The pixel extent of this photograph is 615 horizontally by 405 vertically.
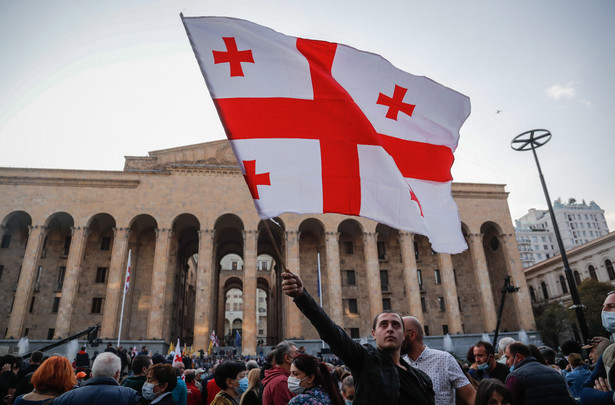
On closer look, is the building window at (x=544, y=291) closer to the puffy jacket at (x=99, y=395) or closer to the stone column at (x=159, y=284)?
the stone column at (x=159, y=284)

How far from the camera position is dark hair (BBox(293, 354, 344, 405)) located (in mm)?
3557

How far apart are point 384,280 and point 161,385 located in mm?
30162

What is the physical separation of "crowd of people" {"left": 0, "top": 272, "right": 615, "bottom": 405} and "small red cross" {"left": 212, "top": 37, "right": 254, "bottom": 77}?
2704 mm

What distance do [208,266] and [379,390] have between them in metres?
27.2

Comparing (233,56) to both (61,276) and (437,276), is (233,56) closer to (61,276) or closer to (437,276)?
(61,276)

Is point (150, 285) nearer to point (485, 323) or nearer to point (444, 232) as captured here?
point (485, 323)

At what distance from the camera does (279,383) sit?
4.32 meters

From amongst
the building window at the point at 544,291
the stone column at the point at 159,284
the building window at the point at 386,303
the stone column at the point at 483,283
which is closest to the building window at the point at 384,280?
the building window at the point at 386,303

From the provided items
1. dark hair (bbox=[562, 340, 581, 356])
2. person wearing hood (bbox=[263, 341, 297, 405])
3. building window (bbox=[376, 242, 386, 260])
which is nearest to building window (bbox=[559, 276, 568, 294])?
building window (bbox=[376, 242, 386, 260])

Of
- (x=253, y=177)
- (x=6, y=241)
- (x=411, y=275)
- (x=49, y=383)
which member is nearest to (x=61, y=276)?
(x=6, y=241)

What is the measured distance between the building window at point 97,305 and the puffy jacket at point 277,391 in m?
28.9

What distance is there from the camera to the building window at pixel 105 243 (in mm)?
30984

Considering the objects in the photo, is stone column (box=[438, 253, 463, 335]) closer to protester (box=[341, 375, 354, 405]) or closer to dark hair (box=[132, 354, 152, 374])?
protester (box=[341, 375, 354, 405])

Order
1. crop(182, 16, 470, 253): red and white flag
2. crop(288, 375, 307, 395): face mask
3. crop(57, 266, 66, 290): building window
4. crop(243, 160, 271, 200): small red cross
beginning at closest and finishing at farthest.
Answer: crop(288, 375, 307, 395): face mask, crop(243, 160, 271, 200): small red cross, crop(182, 16, 470, 253): red and white flag, crop(57, 266, 66, 290): building window
